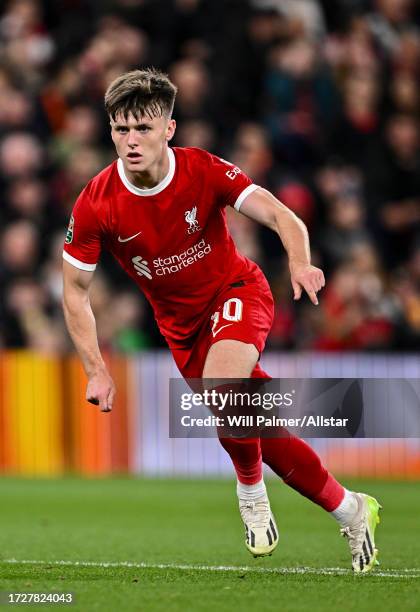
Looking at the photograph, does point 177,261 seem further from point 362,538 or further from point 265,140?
point 265,140

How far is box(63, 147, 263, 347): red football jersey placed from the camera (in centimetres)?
717

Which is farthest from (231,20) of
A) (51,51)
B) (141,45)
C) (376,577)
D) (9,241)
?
(376,577)

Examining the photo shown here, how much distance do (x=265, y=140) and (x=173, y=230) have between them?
7.81m

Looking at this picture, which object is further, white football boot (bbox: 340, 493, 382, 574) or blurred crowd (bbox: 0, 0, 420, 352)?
blurred crowd (bbox: 0, 0, 420, 352)

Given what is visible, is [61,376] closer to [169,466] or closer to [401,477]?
[169,466]

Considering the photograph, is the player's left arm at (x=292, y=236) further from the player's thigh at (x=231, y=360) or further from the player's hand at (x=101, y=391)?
the player's hand at (x=101, y=391)

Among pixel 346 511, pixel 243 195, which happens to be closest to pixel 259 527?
pixel 346 511

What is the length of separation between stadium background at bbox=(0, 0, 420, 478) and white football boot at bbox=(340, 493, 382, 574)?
600cm

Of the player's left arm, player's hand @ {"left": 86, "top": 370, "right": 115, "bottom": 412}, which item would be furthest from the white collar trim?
player's hand @ {"left": 86, "top": 370, "right": 115, "bottom": 412}

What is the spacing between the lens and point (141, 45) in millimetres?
15953

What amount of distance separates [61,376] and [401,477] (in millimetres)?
3607

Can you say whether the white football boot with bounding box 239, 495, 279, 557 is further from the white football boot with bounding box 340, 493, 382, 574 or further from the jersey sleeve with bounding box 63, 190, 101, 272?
the jersey sleeve with bounding box 63, 190, 101, 272

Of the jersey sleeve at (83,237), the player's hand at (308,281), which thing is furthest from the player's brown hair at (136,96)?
the player's hand at (308,281)

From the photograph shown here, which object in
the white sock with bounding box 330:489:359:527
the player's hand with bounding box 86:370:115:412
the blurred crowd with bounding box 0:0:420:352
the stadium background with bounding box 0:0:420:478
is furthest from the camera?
the blurred crowd with bounding box 0:0:420:352
